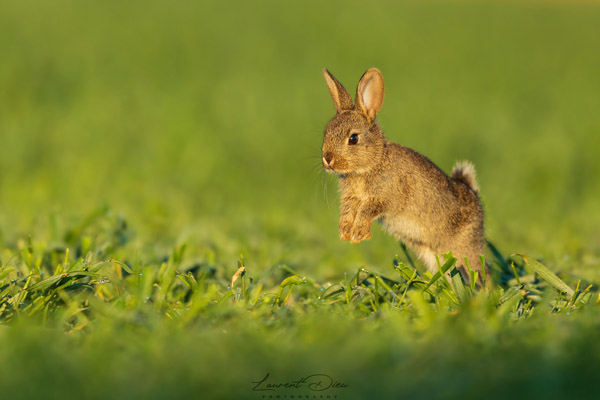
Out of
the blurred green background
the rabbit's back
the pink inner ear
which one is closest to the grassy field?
the blurred green background

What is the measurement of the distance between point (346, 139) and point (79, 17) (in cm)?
1556

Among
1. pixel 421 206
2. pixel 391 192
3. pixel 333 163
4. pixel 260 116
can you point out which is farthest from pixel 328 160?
pixel 260 116

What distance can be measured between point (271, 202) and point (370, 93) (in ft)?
18.0

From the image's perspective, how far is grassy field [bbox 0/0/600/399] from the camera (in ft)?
10.00

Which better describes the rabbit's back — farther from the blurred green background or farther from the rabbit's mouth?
the blurred green background

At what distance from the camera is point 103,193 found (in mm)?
9672

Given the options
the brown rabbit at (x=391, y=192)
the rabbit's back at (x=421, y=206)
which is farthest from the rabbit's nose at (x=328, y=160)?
the rabbit's back at (x=421, y=206)

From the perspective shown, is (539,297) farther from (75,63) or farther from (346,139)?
(75,63)

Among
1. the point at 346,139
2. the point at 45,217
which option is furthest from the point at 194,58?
the point at 346,139

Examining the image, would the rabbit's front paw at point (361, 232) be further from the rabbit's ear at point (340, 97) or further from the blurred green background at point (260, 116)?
the blurred green background at point (260, 116)

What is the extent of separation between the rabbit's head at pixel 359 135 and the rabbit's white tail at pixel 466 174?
64 cm

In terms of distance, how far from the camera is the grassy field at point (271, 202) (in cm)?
305

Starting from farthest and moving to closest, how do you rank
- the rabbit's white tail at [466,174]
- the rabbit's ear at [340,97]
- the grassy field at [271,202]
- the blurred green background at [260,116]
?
the blurred green background at [260,116] → the rabbit's white tail at [466,174] → the rabbit's ear at [340,97] → the grassy field at [271,202]

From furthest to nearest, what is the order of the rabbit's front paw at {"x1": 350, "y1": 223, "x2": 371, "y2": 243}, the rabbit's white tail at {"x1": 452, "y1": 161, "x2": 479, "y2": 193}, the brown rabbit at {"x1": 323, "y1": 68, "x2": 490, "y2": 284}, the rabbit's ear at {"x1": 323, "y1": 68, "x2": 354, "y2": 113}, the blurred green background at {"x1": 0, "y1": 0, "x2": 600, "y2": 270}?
the blurred green background at {"x1": 0, "y1": 0, "x2": 600, "y2": 270}, the rabbit's white tail at {"x1": 452, "y1": 161, "x2": 479, "y2": 193}, the rabbit's ear at {"x1": 323, "y1": 68, "x2": 354, "y2": 113}, the brown rabbit at {"x1": 323, "y1": 68, "x2": 490, "y2": 284}, the rabbit's front paw at {"x1": 350, "y1": 223, "x2": 371, "y2": 243}
